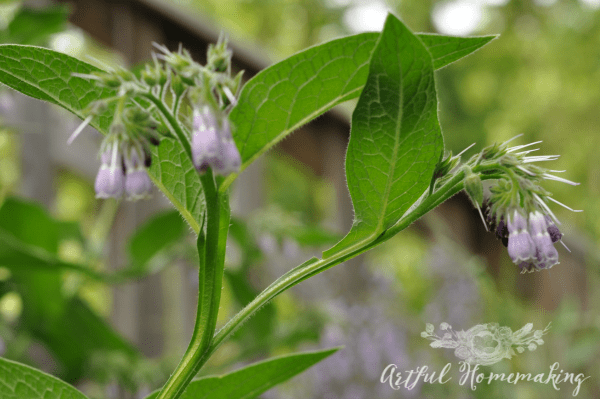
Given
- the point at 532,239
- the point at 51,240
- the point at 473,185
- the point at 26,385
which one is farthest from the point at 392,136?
the point at 51,240

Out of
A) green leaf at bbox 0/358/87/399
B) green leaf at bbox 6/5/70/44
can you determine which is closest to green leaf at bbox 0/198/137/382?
green leaf at bbox 6/5/70/44

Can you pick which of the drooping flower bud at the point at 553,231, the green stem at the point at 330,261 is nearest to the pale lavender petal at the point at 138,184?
the green stem at the point at 330,261

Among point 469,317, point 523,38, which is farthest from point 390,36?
point 523,38

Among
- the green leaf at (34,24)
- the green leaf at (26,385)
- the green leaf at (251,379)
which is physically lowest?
the green leaf at (26,385)

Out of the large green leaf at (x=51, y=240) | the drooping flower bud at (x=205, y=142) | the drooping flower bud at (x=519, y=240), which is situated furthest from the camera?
the large green leaf at (x=51, y=240)

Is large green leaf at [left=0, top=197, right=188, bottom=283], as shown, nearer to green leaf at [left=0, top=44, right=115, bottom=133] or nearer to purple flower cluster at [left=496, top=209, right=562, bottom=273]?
green leaf at [left=0, top=44, right=115, bottom=133]

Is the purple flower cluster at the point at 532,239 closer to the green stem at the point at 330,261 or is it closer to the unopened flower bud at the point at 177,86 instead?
the green stem at the point at 330,261

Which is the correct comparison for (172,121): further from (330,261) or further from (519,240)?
(519,240)
